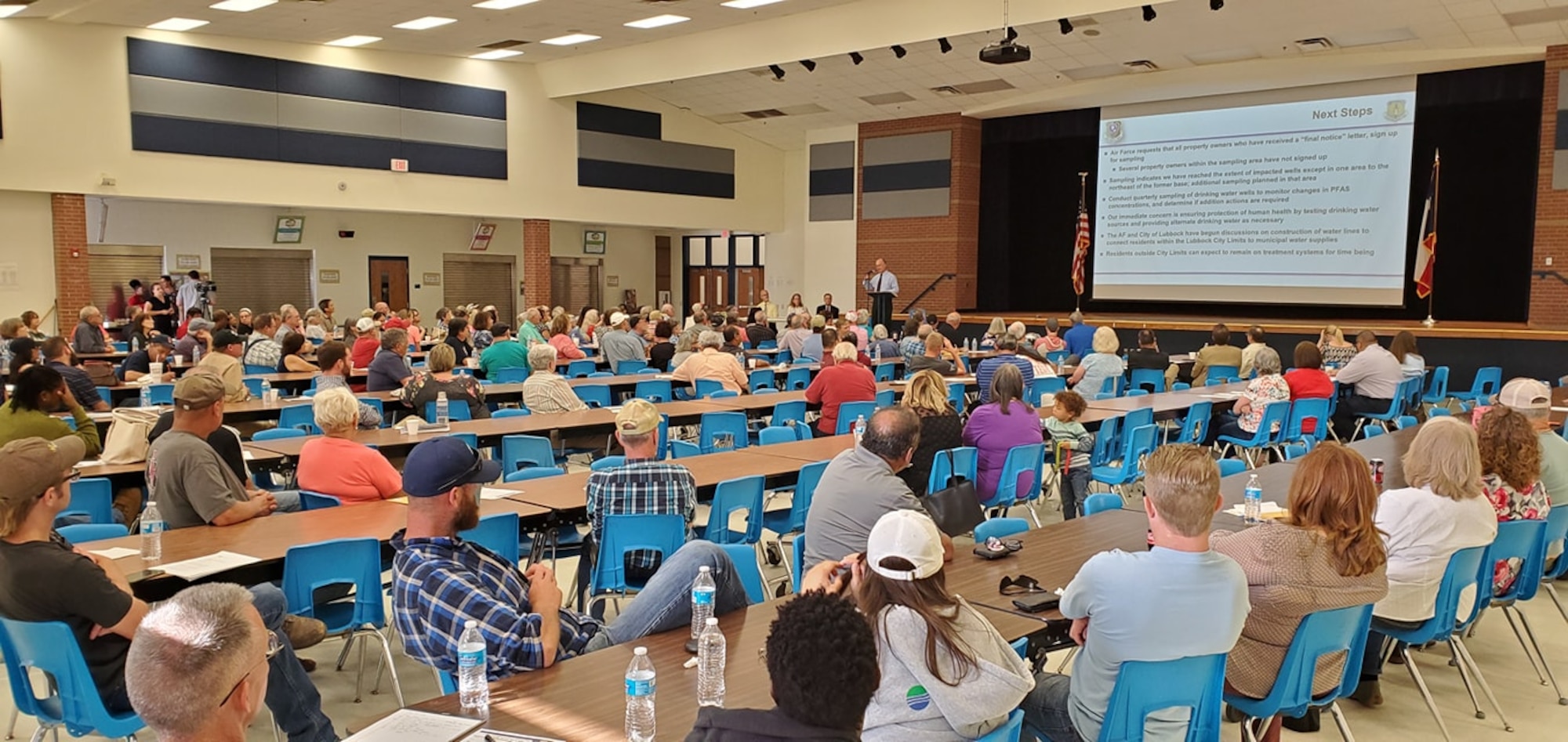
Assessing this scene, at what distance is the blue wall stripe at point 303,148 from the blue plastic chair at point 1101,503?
16019 millimetres

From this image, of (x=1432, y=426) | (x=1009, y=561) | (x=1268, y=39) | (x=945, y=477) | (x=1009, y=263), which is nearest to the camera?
(x=1009, y=561)

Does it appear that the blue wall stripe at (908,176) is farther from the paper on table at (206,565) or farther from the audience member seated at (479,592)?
the audience member seated at (479,592)

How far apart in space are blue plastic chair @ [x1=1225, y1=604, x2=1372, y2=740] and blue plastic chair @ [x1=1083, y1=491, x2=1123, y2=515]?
1510 millimetres

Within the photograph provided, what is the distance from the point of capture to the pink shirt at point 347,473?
501cm

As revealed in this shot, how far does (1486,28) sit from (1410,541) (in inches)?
521

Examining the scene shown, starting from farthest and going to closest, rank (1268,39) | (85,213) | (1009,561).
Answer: (85,213) < (1268,39) < (1009,561)

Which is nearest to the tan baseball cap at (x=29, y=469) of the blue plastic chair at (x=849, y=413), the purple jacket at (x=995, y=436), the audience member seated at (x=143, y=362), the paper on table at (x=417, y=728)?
the paper on table at (x=417, y=728)

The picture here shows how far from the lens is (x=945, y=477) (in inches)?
250

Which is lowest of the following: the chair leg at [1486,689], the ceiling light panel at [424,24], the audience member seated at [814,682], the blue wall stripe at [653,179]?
the chair leg at [1486,689]

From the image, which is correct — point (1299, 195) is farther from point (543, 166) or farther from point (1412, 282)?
point (543, 166)

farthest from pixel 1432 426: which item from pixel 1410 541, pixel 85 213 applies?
pixel 85 213

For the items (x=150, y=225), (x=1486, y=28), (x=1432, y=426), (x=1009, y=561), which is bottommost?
(x=1009, y=561)

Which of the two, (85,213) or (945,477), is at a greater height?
(85,213)

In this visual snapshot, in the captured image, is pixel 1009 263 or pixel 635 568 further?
pixel 1009 263
